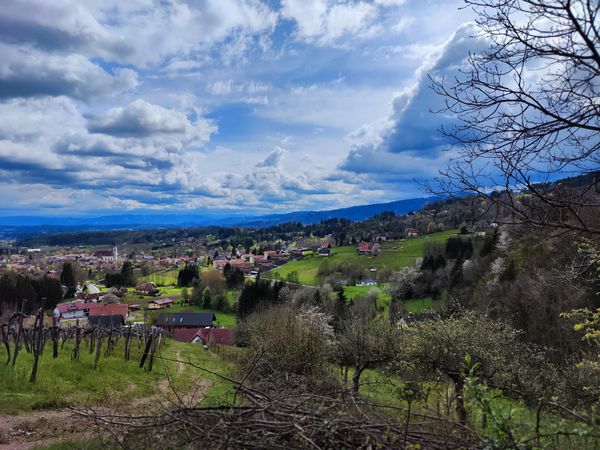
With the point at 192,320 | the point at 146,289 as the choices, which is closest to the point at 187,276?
the point at 146,289

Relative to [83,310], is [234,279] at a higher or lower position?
higher

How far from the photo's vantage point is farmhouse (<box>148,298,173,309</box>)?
72081mm

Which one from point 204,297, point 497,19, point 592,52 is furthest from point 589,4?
point 204,297

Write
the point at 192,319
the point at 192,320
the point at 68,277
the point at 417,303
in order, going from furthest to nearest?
the point at 68,277 → the point at 192,319 → the point at 192,320 → the point at 417,303

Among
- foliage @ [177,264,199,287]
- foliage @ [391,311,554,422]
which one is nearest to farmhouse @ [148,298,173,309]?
foliage @ [177,264,199,287]

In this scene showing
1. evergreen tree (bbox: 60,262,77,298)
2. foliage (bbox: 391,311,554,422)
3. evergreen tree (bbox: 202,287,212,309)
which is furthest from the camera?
evergreen tree (bbox: 60,262,77,298)

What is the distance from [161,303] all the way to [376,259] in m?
49.1

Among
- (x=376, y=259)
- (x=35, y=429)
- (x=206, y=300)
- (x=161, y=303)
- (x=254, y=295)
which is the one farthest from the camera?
(x=376, y=259)

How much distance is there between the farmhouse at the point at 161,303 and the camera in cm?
7208

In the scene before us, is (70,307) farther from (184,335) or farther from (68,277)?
(184,335)

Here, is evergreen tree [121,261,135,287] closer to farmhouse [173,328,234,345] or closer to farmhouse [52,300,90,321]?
farmhouse [52,300,90,321]

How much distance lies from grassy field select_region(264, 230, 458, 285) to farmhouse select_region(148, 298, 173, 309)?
2162cm

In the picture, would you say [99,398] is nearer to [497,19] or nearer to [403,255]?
[497,19]

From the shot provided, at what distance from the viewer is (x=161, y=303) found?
73125 mm
